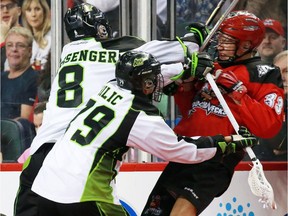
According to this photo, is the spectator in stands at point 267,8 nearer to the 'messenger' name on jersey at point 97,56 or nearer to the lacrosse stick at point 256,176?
the lacrosse stick at point 256,176

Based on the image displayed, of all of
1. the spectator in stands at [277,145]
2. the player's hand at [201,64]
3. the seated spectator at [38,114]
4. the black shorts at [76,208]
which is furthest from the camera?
the seated spectator at [38,114]

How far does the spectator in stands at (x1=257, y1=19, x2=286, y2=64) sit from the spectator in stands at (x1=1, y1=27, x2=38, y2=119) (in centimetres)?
154

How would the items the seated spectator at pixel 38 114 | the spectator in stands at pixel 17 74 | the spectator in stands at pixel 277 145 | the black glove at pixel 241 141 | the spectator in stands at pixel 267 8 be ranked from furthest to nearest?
the spectator in stands at pixel 17 74 → the seated spectator at pixel 38 114 → the spectator in stands at pixel 267 8 → the spectator in stands at pixel 277 145 → the black glove at pixel 241 141

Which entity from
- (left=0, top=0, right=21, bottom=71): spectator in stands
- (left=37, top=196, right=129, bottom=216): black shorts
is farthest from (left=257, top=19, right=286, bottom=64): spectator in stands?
(left=37, top=196, right=129, bottom=216): black shorts

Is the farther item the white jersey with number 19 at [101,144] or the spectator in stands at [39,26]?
the spectator in stands at [39,26]

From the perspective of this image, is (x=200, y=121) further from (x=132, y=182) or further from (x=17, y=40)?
(x=17, y=40)

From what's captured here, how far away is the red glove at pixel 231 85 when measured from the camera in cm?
402

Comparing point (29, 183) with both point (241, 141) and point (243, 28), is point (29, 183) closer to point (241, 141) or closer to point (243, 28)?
point (241, 141)

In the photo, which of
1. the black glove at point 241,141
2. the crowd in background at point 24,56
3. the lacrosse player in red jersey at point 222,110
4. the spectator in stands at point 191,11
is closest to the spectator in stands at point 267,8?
the spectator in stands at point 191,11

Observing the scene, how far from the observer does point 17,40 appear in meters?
6.05

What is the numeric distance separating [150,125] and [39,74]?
2.48 meters

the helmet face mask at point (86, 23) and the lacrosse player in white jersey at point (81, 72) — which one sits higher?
the helmet face mask at point (86, 23)

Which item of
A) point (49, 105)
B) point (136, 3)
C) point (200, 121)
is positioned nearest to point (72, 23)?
point (49, 105)

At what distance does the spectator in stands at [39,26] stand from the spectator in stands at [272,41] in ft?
4.36
